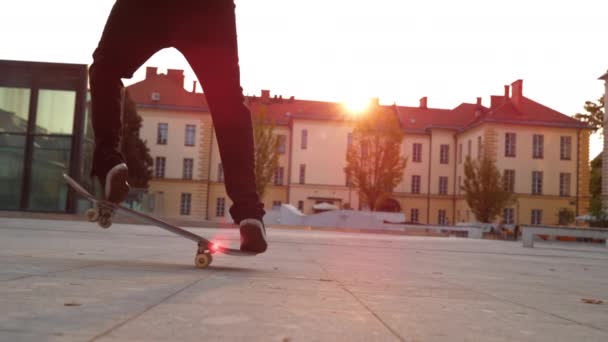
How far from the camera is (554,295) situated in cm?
338

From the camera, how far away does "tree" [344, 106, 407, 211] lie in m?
47.0

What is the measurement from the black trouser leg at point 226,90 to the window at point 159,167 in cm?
5419

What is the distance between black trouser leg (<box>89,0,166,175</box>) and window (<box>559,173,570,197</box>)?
55602mm

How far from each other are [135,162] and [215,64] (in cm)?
4598

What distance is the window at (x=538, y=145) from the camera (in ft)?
178

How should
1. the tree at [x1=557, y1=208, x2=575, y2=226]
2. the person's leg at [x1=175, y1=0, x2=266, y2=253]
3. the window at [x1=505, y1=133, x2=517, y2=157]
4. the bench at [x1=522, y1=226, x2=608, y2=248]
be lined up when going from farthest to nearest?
the window at [x1=505, y1=133, x2=517, y2=157] → the tree at [x1=557, y1=208, x2=575, y2=226] → the bench at [x1=522, y1=226, x2=608, y2=248] → the person's leg at [x1=175, y1=0, x2=266, y2=253]

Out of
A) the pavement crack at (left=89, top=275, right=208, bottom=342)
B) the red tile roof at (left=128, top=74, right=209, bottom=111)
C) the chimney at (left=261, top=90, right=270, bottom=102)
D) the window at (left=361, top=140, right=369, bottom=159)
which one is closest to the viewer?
the pavement crack at (left=89, top=275, right=208, bottom=342)

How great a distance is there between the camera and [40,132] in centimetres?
2152

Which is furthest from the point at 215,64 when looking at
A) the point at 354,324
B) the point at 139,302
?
the point at 354,324

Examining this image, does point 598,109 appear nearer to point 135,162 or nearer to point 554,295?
point 135,162

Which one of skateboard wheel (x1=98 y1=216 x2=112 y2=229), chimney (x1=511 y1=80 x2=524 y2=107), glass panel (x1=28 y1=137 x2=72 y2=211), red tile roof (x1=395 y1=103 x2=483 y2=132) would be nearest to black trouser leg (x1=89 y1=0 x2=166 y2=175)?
skateboard wheel (x1=98 y1=216 x2=112 y2=229)

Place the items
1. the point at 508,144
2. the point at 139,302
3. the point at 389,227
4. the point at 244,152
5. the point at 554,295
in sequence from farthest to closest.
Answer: the point at 508,144, the point at 389,227, the point at 244,152, the point at 554,295, the point at 139,302

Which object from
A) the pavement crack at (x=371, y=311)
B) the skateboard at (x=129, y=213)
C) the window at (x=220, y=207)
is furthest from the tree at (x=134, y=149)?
the pavement crack at (x=371, y=311)

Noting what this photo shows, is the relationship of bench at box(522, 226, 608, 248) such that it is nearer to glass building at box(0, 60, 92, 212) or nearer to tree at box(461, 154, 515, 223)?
glass building at box(0, 60, 92, 212)
